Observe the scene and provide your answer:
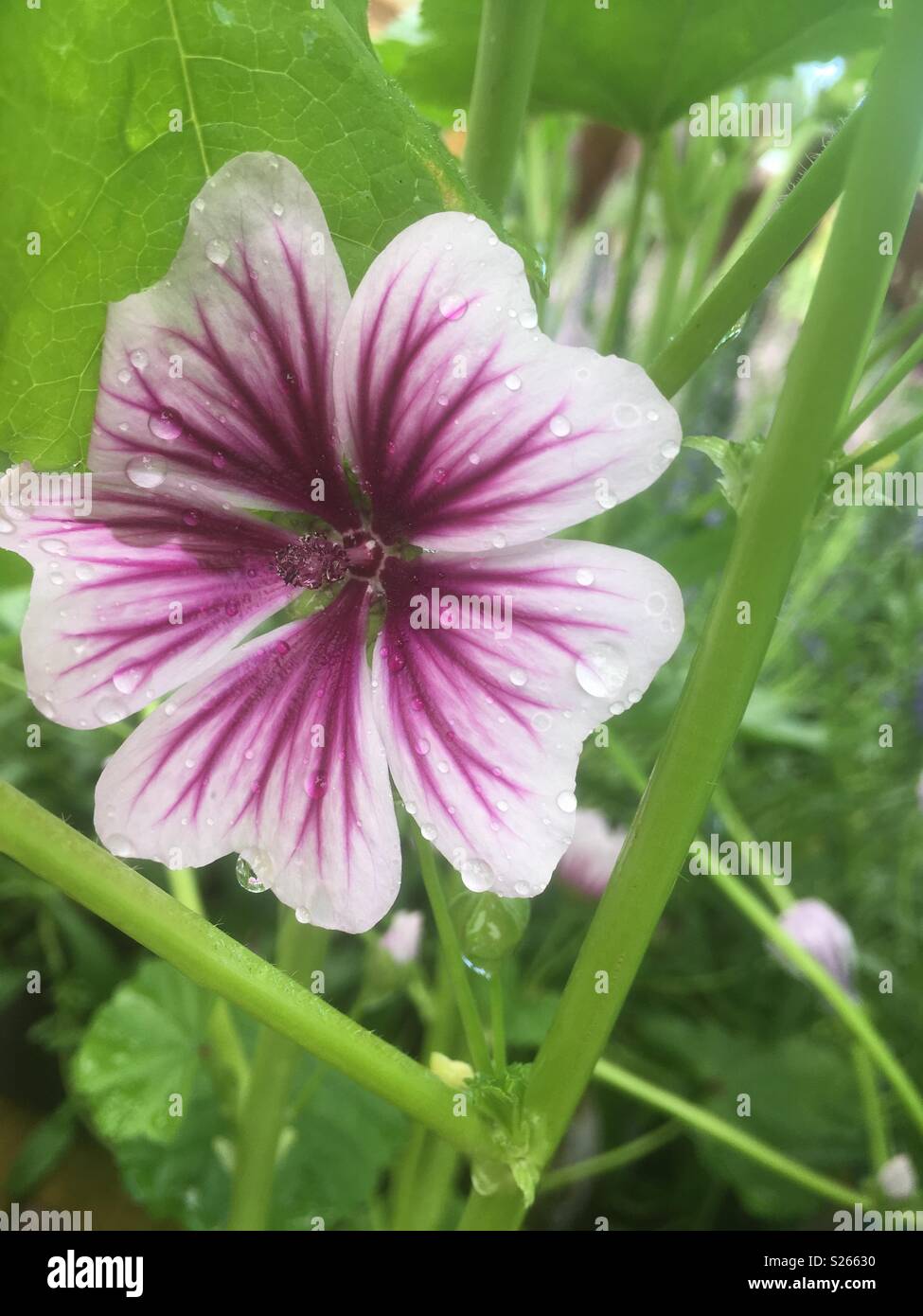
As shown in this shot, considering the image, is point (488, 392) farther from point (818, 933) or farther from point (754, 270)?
point (818, 933)

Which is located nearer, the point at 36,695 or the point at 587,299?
the point at 36,695

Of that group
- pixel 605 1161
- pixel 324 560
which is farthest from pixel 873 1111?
pixel 324 560

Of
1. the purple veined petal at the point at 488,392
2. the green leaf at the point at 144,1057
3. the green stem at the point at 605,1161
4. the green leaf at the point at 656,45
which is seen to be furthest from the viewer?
the green stem at the point at 605,1161

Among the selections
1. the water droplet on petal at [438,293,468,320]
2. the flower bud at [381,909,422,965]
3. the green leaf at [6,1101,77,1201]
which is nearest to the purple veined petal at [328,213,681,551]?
the water droplet on petal at [438,293,468,320]

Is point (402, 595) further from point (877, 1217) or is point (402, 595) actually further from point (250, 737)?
point (877, 1217)

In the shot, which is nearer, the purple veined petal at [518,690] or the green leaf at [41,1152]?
the purple veined petal at [518,690]

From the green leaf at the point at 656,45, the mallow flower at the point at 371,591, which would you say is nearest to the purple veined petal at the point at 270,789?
the mallow flower at the point at 371,591

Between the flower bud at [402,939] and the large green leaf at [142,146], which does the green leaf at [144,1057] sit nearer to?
the flower bud at [402,939]
